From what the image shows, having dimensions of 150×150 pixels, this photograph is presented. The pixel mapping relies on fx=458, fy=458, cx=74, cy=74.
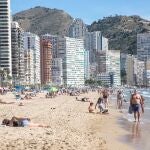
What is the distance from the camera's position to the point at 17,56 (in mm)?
130375

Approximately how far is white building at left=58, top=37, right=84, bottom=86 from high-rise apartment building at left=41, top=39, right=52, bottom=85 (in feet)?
32.3

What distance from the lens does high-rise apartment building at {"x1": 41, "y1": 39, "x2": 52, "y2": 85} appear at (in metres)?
156

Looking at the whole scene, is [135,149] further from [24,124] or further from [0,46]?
→ [0,46]

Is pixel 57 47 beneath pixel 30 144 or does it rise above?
above

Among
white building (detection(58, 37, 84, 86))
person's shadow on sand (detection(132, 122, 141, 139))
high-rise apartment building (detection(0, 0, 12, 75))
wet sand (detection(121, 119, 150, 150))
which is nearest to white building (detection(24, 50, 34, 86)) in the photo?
high-rise apartment building (detection(0, 0, 12, 75))

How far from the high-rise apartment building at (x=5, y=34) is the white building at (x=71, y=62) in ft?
149

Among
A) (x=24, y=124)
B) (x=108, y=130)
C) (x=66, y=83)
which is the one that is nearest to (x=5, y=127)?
(x=24, y=124)

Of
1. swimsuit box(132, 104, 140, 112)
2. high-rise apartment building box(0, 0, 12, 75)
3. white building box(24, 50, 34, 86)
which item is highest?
high-rise apartment building box(0, 0, 12, 75)

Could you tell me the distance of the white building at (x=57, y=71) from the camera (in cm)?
16512

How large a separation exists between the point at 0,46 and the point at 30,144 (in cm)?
11539

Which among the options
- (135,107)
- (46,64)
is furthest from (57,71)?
(135,107)

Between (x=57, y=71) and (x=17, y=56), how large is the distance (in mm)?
40788

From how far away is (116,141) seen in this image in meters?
13.5

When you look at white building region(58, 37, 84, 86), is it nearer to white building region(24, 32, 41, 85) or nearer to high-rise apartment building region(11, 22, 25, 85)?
white building region(24, 32, 41, 85)
